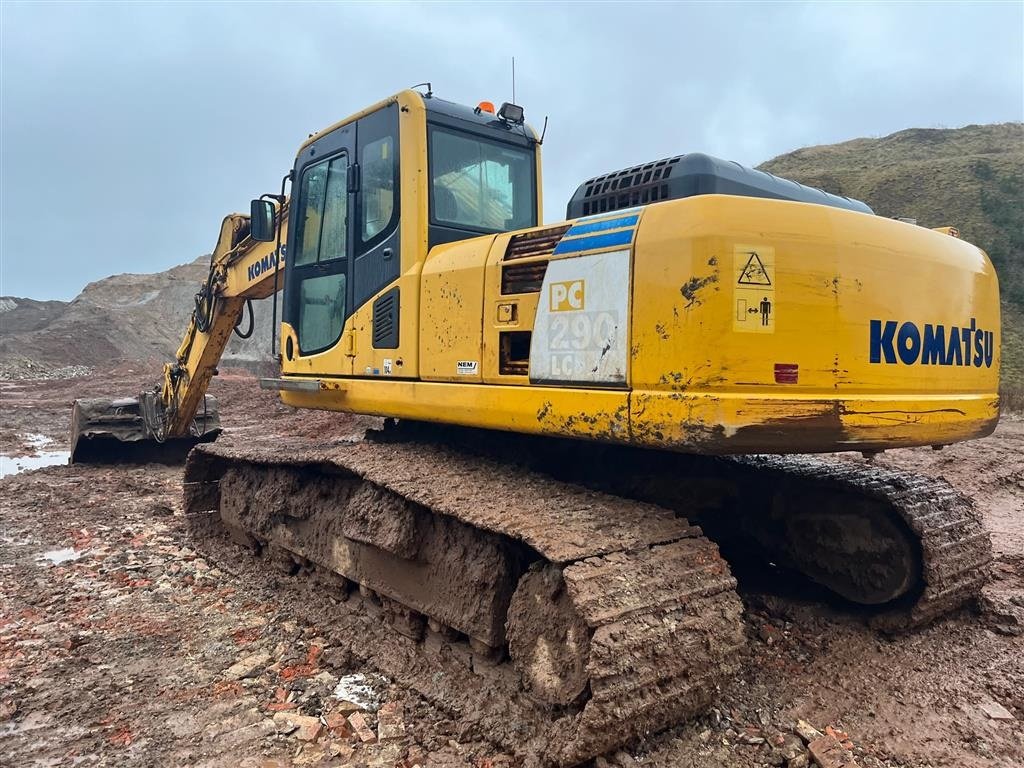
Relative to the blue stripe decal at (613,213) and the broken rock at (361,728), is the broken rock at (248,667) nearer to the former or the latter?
the broken rock at (361,728)

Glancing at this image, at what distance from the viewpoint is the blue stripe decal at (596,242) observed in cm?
287

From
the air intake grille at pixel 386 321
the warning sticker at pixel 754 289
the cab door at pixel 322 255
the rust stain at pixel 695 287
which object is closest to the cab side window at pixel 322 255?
the cab door at pixel 322 255

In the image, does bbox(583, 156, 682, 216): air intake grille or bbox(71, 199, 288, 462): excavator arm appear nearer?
bbox(583, 156, 682, 216): air intake grille

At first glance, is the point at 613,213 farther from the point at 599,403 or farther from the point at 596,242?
the point at 599,403

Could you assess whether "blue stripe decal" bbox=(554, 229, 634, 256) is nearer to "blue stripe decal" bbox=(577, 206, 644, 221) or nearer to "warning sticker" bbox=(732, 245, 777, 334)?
"blue stripe decal" bbox=(577, 206, 644, 221)

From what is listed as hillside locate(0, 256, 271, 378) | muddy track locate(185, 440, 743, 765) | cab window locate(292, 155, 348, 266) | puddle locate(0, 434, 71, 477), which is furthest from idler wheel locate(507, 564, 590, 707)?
hillside locate(0, 256, 271, 378)

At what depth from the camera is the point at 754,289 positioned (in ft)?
8.64

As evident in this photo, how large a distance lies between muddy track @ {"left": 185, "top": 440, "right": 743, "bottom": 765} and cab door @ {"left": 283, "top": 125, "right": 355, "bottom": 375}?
2.19 feet

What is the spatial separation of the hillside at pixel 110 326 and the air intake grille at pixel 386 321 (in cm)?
2729

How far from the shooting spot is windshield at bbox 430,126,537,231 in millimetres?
4008

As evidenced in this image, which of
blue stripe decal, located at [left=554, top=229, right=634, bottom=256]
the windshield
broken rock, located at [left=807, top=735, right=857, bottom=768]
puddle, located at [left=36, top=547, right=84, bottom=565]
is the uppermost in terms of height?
the windshield

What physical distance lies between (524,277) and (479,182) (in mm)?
1213

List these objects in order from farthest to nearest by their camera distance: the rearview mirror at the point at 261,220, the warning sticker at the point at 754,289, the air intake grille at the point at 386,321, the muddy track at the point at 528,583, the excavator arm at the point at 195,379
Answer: the excavator arm at the point at 195,379 → the rearview mirror at the point at 261,220 → the air intake grille at the point at 386,321 → the warning sticker at the point at 754,289 → the muddy track at the point at 528,583

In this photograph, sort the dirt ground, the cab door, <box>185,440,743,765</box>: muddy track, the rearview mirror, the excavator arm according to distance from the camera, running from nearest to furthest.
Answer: <box>185,440,743,765</box>: muddy track < the dirt ground < the cab door < the rearview mirror < the excavator arm
